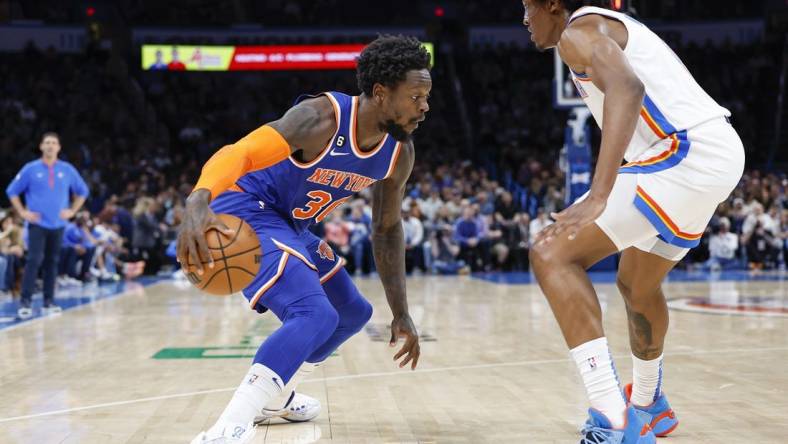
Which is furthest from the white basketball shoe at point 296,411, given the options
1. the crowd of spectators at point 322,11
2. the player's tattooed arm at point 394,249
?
the crowd of spectators at point 322,11

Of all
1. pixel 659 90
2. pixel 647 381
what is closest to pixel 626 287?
pixel 647 381

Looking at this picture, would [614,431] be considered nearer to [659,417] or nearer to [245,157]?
[659,417]

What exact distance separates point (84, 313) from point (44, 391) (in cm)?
A: 469

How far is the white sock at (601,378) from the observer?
3.01 meters

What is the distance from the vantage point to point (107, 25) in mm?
24797

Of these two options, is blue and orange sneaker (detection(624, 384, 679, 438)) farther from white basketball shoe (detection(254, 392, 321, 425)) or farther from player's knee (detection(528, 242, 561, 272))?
white basketball shoe (detection(254, 392, 321, 425))

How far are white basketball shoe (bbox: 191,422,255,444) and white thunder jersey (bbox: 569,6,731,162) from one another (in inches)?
62.9

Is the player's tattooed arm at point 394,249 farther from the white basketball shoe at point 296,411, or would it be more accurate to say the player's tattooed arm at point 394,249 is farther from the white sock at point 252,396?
the white sock at point 252,396

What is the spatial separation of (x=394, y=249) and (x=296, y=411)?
0.82 metres

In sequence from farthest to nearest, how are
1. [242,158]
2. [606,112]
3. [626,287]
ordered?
[626,287] → [242,158] → [606,112]

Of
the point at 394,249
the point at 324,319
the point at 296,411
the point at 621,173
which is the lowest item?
the point at 296,411

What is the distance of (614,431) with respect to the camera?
2973 mm

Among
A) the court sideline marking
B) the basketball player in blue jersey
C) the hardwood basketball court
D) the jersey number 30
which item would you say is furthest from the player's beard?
the court sideline marking

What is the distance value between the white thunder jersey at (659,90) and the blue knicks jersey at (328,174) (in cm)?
86
